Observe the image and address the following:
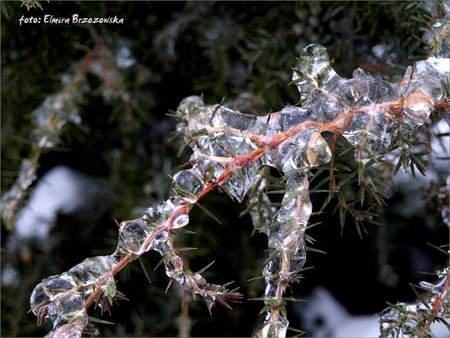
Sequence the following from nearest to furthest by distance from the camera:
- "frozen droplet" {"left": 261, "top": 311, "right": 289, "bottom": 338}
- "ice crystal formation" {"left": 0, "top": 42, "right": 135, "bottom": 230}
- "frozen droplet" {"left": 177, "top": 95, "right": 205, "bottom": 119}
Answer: "frozen droplet" {"left": 261, "top": 311, "right": 289, "bottom": 338}
"frozen droplet" {"left": 177, "top": 95, "right": 205, "bottom": 119}
"ice crystal formation" {"left": 0, "top": 42, "right": 135, "bottom": 230}

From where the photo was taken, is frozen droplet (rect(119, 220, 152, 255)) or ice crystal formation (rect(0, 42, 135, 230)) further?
ice crystal formation (rect(0, 42, 135, 230))

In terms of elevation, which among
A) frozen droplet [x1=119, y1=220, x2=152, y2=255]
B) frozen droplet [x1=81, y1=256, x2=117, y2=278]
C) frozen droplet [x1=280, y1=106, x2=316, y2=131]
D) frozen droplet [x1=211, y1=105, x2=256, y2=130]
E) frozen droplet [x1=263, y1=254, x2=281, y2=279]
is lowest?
frozen droplet [x1=263, y1=254, x2=281, y2=279]

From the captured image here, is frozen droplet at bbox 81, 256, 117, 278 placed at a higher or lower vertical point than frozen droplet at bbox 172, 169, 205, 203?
lower

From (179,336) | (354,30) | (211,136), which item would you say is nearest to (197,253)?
(179,336)

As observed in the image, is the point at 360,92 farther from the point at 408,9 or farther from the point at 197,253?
the point at 197,253

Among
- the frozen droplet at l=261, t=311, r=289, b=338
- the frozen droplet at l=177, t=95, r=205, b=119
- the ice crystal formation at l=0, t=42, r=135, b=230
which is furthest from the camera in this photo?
the ice crystal formation at l=0, t=42, r=135, b=230

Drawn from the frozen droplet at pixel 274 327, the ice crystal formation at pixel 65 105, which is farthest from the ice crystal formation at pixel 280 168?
the ice crystal formation at pixel 65 105

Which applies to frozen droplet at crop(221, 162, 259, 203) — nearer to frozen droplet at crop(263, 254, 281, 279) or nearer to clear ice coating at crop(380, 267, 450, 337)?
frozen droplet at crop(263, 254, 281, 279)

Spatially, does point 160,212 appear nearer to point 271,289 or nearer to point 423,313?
point 271,289

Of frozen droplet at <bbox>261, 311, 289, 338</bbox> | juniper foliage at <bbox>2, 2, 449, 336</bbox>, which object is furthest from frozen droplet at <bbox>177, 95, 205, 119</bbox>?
frozen droplet at <bbox>261, 311, 289, 338</bbox>
